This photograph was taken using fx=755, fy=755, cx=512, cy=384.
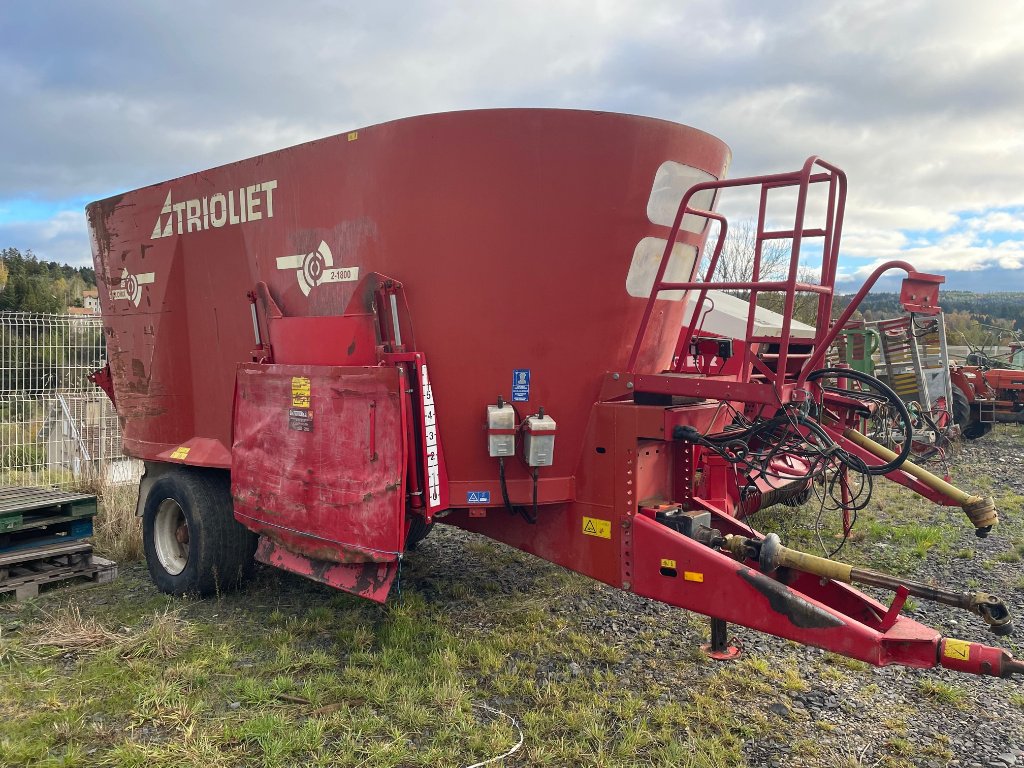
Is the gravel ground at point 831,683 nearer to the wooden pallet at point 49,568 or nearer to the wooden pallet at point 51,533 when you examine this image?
the wooden pallet at point 49,568

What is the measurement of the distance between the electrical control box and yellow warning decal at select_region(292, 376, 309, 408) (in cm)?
123

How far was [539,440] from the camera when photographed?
12.3ft

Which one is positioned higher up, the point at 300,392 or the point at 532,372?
the point at 532,372

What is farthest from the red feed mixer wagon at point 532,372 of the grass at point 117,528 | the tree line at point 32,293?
the tree line at point 32,293

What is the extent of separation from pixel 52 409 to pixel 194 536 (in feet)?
22.7

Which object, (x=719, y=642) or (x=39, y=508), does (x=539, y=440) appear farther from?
(x=39, y=508)

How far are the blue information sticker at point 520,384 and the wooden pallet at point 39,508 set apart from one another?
369cm

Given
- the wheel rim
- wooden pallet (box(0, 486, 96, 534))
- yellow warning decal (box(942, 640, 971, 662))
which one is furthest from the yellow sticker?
wooden pallet (box(0, 486, 96, 534))

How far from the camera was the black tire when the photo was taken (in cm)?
493

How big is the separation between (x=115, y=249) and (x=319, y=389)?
2.74m

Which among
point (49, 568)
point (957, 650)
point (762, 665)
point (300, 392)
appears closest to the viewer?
point (957, 650)

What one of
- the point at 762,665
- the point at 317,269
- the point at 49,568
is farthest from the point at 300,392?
the point at 762,665

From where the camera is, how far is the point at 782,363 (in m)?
3.25

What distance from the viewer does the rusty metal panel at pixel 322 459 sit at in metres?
3.73
